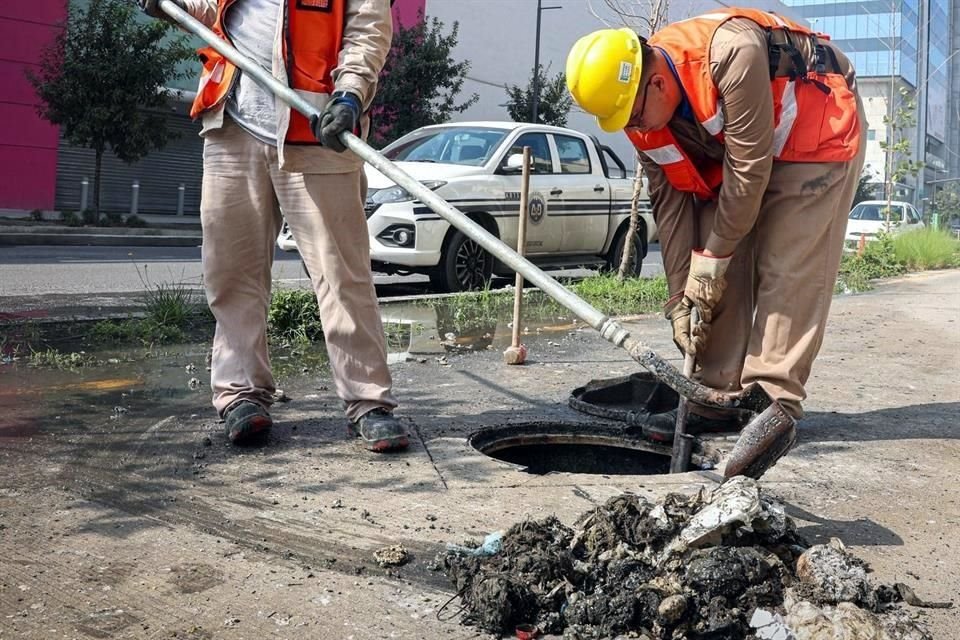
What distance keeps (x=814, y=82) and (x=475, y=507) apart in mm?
1945

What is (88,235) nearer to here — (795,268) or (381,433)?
(381,433)

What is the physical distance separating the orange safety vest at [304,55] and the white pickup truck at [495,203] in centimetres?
479

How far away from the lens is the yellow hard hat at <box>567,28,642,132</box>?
3.37m

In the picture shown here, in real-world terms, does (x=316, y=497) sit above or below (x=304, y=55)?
Answer: below

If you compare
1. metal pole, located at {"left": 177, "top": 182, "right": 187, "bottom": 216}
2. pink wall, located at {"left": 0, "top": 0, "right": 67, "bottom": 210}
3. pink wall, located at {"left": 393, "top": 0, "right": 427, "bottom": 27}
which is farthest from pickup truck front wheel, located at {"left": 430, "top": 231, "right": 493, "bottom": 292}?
pink wall, located at {"left": 393, "top": 0, "right": 427, "bottom": 27}

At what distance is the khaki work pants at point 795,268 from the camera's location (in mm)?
3684

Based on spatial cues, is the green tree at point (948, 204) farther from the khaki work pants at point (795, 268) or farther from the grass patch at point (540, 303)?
the khaki work pants at point (795, 268)

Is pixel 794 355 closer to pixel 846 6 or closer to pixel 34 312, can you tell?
pixel 34 312

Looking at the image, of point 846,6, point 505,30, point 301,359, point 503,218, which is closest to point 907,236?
point 503,218

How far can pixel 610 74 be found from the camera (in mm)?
3367

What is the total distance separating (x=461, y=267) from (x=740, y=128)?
600 centimetres

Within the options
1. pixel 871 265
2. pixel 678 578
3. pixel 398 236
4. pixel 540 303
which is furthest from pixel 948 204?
pixel 678 578

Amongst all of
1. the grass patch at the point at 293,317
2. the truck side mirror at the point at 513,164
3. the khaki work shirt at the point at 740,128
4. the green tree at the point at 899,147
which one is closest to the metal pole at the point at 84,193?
the truck side mirror at the point at 513,164

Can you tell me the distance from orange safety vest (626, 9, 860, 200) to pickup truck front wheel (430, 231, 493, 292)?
210 inches
